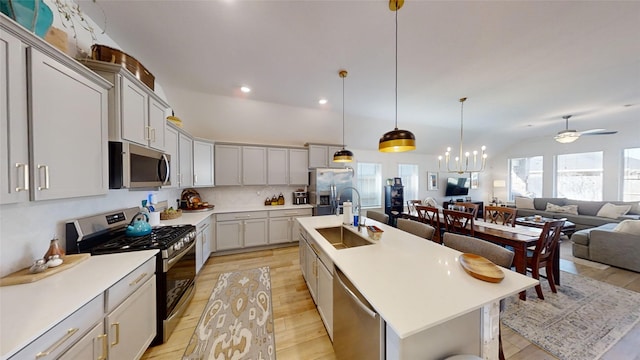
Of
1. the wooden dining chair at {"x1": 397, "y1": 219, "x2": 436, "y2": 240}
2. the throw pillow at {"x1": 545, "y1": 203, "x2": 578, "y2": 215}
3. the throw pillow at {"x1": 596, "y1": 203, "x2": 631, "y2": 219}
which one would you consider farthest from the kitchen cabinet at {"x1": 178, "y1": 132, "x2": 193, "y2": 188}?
the throw pillow at {"x1": 596, "y1": 203, "x2": 631, "y2": 219}

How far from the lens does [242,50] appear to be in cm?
221

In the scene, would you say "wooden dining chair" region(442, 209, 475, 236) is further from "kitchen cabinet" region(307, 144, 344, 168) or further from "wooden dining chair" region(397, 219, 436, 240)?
"kitchen cabinet" region(307, 144, 344, 168)

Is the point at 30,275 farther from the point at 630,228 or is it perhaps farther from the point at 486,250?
the point at 630,228

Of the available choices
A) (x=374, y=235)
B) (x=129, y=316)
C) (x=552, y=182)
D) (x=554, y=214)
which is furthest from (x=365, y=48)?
(x=552, y=182)

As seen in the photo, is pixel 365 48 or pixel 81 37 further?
pixel 365 48

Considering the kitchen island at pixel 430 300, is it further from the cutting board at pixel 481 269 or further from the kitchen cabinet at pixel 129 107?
the kitchen cabinet at pixel 129 107

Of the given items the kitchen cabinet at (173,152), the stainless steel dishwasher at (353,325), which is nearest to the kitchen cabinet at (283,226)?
the kitchen cabinet at (173,152)

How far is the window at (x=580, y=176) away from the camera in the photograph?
5617 millimetres

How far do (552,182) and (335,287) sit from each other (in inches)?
350

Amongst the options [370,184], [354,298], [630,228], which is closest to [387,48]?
[354,298]

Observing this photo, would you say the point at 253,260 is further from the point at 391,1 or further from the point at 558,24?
the point at 558,24

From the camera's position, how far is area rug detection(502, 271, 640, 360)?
1.76 meters

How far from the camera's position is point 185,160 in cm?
325

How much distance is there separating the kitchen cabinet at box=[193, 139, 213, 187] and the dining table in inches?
180
